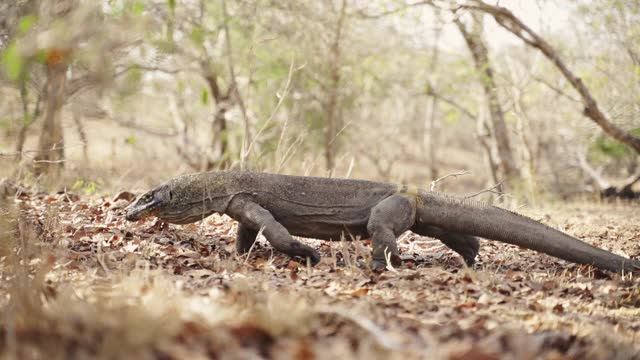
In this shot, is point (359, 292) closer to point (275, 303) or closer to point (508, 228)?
point (275, 303)

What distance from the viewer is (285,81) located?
15469 mm

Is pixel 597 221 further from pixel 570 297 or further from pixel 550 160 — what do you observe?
pixel 550 160

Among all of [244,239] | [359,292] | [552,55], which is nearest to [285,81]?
[552,55]

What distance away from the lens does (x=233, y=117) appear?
15.4 meters

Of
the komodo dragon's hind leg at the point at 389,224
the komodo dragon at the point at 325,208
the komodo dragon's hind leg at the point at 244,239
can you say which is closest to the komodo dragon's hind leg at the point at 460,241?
the komodo dragon at the point at 325,208

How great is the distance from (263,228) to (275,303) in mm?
1921

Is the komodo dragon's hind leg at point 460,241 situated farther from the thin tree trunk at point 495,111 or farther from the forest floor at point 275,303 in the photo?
the thin tree trunk at point 495,111

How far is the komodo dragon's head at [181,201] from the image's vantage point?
196 inches

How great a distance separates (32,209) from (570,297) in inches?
190

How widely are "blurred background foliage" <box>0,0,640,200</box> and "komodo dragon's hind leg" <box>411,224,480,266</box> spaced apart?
79.4 inches

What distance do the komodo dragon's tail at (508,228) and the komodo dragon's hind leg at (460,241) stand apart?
19 centimetres

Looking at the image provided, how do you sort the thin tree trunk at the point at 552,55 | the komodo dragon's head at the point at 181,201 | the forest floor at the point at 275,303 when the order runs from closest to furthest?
the forest floor at the point at 275,303, the komodo dragon's head at the point at 181,201, the thin tree trunk at the point at 552,55

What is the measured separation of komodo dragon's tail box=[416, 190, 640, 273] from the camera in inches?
187

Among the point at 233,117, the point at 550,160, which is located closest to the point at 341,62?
the point at 233,117
